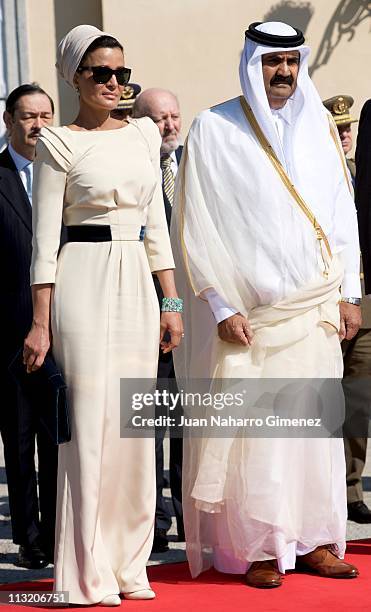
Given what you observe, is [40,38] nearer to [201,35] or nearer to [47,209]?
[201,35]

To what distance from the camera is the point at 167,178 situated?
6984mm

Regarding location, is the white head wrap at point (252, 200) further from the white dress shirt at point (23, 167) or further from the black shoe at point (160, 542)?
the black shoe at point (160, 542)

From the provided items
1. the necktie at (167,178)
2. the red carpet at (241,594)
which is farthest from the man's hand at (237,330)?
the necktie at (167,178)

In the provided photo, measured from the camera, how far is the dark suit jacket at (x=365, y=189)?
6.61 m

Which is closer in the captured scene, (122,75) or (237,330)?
(122,75)

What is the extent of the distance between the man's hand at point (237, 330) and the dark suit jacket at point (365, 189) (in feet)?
3.13

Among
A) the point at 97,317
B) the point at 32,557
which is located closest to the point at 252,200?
the point at 97,317

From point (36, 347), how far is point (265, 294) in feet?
3.21

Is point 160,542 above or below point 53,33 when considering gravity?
below

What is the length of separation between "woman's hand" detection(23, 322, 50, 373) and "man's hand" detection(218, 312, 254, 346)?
0.77 meters

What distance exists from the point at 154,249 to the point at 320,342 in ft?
2.49

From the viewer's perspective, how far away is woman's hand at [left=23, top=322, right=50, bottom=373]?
5.32 metres

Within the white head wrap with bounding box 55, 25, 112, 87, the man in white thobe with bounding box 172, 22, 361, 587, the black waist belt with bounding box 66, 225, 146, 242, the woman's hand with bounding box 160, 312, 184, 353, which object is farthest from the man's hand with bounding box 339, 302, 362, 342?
the white head wrap with bounding box 55, 25, 112, 87

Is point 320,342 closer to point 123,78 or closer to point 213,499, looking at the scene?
point 213,499
